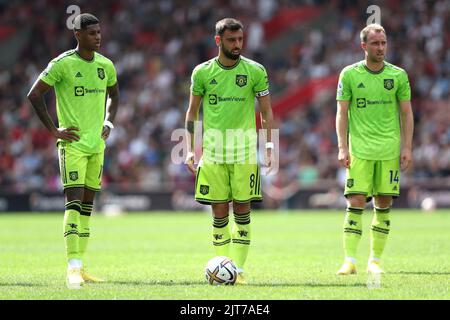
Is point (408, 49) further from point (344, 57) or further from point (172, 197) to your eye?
point (172, 197)

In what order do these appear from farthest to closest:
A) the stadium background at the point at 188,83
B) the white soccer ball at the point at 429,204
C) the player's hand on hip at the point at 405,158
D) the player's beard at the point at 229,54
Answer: the stadium background at the point at 188,83
the white soccer ball at the point at 429,204
the player's hand on hip at the point at 405,158
the player's beard at the point at 229,54

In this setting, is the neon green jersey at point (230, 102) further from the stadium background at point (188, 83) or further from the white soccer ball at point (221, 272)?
the stadium background at point (188, 83)

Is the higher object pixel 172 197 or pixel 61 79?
pixel 61 79

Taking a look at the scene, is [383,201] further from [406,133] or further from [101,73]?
[101,73]

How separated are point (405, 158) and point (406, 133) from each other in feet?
1.00

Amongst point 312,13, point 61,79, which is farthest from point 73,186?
point 312,13

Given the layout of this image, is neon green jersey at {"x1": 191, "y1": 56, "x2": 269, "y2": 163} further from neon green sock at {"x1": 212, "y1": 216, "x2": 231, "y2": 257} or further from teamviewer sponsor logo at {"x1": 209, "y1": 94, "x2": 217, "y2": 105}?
neon green sock at {"x1": 212, "y1": 216, "x2": 231, "y2": 257}

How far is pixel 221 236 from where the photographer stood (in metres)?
10.9

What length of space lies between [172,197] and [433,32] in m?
9.85

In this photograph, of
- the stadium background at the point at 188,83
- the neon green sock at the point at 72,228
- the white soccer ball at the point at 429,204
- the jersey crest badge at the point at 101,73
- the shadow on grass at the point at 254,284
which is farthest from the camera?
the stadium background at the point at 188,83

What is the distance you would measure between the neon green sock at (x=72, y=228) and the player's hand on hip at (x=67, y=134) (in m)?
0.69

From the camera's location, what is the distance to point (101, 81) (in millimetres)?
11102

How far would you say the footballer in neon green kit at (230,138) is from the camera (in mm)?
10773

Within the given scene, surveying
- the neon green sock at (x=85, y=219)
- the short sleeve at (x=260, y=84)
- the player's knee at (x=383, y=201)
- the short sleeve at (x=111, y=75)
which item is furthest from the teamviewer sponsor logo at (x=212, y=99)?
the player's knee at (x=383, y=201)
